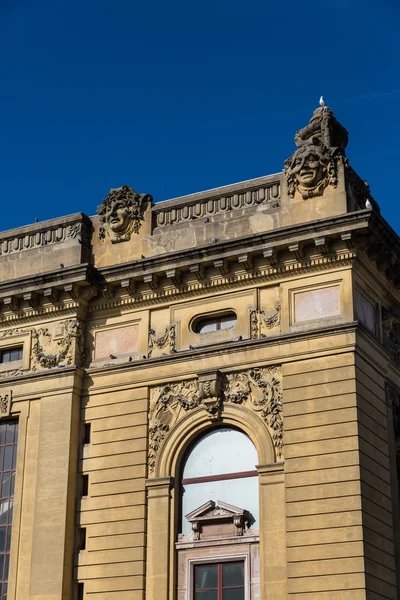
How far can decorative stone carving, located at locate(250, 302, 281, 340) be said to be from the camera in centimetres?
2719

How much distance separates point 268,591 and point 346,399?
16.6ft

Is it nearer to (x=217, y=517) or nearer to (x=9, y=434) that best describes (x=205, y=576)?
(x=217, y=517)

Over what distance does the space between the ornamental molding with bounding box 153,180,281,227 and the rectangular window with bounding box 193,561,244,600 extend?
32.4 ft

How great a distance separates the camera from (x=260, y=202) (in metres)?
28.7

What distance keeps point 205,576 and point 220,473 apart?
268 centimetres

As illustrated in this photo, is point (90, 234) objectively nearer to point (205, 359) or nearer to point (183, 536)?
point (205, 359)

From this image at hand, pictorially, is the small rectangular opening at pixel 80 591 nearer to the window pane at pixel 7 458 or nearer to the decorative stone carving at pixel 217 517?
the decorative stone carving at pixel 217 517

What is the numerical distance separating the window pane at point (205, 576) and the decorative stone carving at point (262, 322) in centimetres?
609

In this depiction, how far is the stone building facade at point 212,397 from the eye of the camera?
2512cm

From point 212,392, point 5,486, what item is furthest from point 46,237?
point 212,392

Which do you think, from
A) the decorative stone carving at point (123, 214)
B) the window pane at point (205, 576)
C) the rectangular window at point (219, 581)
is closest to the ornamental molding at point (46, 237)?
the decorative stone carving at point (123, 214)

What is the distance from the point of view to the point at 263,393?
2662 cm

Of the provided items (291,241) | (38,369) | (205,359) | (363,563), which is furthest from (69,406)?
(363,563)

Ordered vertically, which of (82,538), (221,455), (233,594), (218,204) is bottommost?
(233,594)
